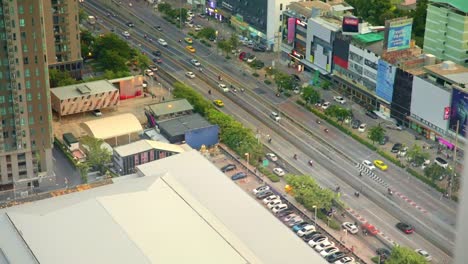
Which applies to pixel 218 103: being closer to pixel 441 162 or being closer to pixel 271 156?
pixel 271 156

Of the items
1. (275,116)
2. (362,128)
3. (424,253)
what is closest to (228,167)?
(275,116)

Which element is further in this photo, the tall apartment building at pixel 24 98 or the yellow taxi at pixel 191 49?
the yellow taxi at pixel 191 49

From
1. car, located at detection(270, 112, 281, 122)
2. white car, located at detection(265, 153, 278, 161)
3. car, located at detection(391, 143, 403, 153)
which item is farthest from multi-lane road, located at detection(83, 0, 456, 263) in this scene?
car, located at detection(391, 143, 403, 153)

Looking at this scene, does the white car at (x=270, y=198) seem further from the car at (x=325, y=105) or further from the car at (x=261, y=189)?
the car at (x=325, y=105)

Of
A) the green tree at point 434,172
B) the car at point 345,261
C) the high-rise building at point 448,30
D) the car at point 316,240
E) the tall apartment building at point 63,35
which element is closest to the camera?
the car at point 345,261

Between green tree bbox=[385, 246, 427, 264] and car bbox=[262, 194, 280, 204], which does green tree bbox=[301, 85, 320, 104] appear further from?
green tree bbox=[385, 246, 427, 264]

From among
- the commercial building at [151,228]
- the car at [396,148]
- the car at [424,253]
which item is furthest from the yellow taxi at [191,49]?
the car at [424,253]
